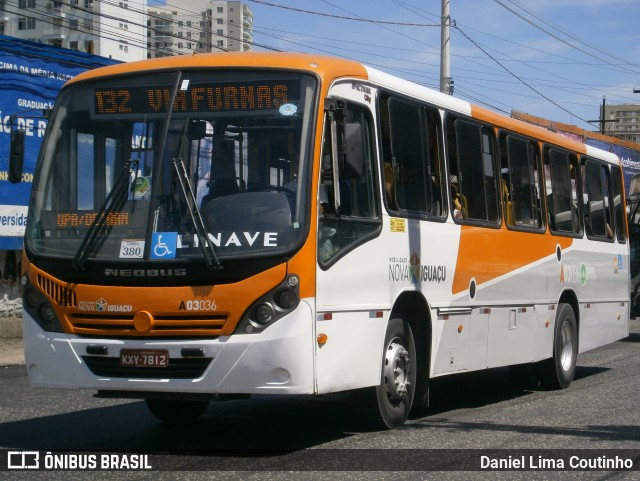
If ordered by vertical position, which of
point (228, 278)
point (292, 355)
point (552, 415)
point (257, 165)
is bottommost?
point (552, 415)

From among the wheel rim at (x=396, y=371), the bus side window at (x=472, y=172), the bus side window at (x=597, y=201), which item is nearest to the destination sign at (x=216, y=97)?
the wheel rim at (x=396, y=371)

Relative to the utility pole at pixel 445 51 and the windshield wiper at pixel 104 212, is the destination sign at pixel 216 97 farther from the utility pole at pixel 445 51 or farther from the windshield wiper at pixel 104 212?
the utility pole at pixel 445 51

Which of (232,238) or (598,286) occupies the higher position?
(232,238)

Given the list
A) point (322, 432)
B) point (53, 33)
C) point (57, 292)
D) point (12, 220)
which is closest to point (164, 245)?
point (57, 292)

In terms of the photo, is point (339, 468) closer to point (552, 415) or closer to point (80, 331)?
point (80, 331)

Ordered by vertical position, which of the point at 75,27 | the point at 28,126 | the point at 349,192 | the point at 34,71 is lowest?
the point at 349,192

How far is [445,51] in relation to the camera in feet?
97.3

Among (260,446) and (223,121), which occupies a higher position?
(223,121)

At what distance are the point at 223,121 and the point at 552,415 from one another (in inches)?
181

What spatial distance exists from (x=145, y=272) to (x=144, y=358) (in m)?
0.61

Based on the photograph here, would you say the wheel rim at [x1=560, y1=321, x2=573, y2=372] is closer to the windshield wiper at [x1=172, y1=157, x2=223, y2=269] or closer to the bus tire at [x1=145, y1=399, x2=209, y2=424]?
the bus tire at [x1=145, y1=399, x2=209, y2=424]

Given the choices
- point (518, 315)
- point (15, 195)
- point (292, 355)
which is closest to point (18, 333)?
point (15, 195)

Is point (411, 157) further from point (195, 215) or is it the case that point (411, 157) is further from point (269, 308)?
point (269, 308)

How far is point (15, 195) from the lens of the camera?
2030cm
